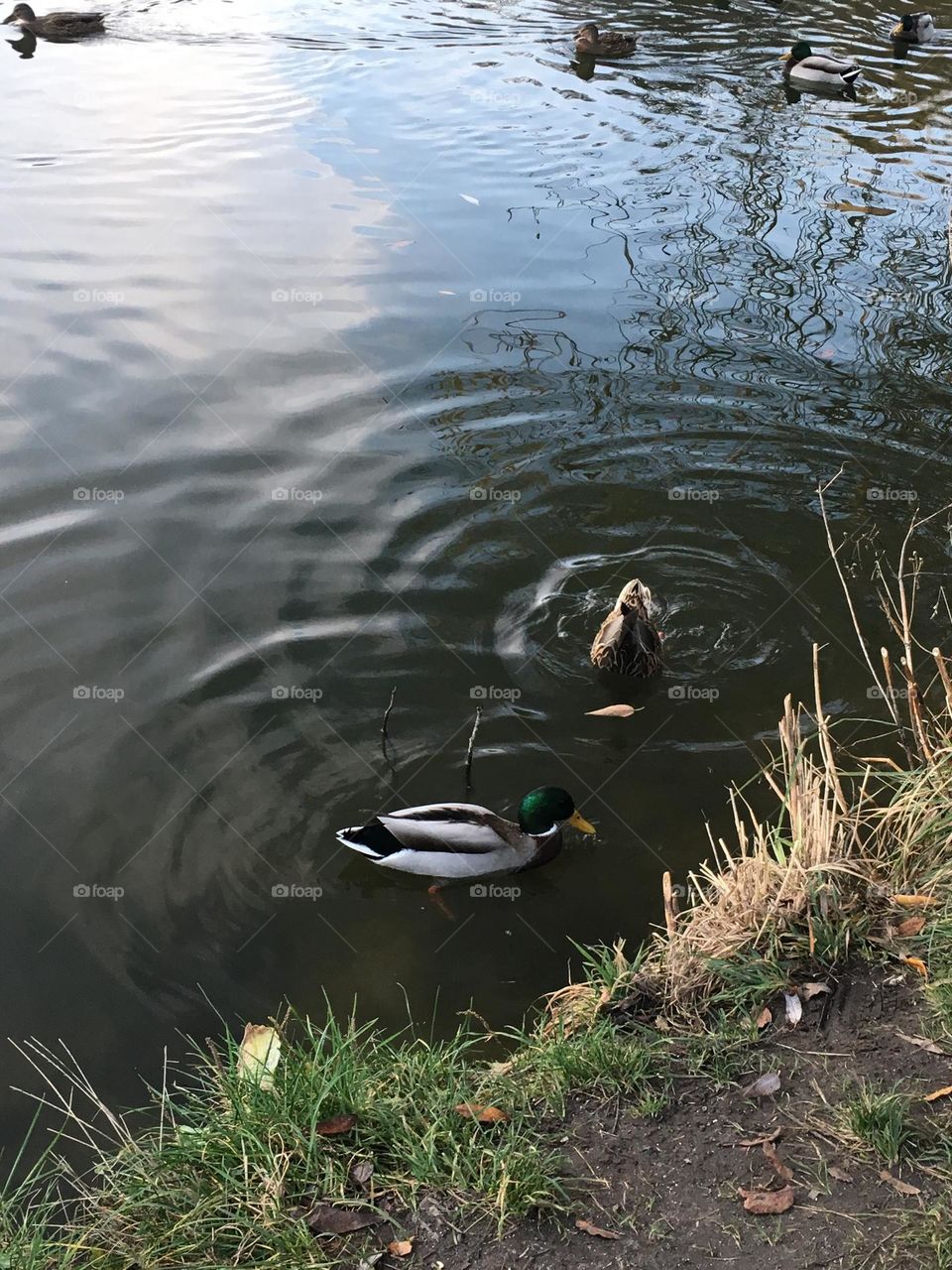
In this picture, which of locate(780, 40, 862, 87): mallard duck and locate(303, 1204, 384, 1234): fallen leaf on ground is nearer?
locate(303, 1204, 384, 1234): fallen leaf on ground

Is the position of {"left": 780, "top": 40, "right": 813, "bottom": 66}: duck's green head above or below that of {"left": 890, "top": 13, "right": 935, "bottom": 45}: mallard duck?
below

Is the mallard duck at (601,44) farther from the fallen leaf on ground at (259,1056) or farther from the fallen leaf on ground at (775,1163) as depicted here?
the fallen leaf on ground at (775,1163)

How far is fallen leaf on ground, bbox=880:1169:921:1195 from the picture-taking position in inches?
127

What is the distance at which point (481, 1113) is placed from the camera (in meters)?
3.54

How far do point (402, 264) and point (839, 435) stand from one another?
4.14 m

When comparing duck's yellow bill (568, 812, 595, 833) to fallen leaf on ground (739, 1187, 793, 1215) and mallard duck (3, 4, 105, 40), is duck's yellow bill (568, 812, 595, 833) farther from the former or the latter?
mallard duck (3, 4, 105, 40)

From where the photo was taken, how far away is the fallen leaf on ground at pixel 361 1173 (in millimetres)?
3383

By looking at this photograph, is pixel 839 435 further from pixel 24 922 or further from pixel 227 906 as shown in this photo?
pixel 24 922

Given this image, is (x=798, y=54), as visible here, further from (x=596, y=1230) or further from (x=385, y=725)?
(x=596, y=1230)

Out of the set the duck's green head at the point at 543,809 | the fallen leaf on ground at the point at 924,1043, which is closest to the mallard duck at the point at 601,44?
the duck's green head at the point at 543,809

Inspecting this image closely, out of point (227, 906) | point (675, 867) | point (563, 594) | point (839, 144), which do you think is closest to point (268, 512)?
point (563, 594)

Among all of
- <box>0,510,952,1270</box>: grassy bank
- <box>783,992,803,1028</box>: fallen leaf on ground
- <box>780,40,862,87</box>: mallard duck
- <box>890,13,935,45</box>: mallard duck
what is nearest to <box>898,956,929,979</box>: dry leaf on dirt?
<box>0,510,952,1270</box>: grassy bank

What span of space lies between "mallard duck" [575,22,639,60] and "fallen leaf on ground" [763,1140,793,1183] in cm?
1544

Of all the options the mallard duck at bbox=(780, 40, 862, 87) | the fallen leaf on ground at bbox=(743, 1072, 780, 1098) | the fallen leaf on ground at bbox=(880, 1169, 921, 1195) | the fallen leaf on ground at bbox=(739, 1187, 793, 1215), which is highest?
the mallard duck at bbox=(780, 40, 862, 87)
